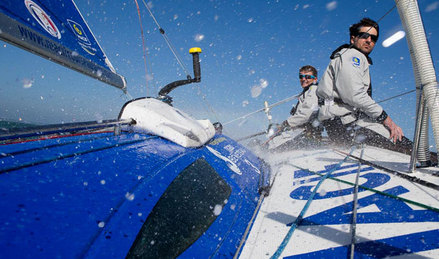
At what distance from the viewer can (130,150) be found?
55.7 inches

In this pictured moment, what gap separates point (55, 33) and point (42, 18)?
6.4 inches

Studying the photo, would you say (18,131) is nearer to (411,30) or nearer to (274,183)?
(274,183)

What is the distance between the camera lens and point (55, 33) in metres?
2.07

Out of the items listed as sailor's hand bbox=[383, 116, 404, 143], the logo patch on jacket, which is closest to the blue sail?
the logo patch on jacket

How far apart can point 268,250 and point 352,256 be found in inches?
15.4

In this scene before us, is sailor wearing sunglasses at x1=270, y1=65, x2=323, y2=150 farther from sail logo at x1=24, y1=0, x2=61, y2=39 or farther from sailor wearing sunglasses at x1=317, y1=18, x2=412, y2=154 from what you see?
sail logo at x1=24, y1=0, x2=61, y2=39

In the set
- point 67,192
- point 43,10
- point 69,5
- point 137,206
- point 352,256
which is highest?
point 69,5

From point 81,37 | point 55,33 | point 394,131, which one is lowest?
point 394,131

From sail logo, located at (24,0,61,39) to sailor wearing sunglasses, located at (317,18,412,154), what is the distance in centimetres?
342

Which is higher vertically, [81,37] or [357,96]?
[81,37]

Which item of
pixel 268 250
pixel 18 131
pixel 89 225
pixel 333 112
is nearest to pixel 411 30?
pixel 333 112

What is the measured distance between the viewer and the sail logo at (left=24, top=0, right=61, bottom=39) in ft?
5.82

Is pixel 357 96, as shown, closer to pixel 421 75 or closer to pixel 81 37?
pixel 421 75

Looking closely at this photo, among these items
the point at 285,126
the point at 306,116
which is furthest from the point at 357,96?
the point at 285,126
